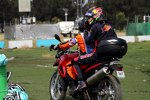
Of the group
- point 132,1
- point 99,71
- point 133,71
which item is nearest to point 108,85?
point 99,71

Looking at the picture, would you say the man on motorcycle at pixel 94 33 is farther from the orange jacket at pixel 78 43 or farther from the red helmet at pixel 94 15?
the orange jacket at pixel 78 43

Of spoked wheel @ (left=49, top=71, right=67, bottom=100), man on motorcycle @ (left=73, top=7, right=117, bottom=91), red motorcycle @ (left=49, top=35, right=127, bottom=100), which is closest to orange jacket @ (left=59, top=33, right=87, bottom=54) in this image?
man on motorcycle @ (left=73, top=7, right=117, bottom=91)

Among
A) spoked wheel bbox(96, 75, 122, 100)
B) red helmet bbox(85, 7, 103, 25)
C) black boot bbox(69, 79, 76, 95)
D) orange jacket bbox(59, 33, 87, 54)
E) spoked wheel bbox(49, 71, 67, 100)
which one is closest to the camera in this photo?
spoked wheel bbox(96, 75, 122, 100)

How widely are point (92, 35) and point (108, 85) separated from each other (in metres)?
0.97

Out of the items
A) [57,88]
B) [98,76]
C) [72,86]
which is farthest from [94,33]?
[57,88]

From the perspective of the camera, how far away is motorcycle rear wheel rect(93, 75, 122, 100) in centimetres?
728

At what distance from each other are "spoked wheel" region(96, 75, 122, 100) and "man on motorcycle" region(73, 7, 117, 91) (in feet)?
1.25

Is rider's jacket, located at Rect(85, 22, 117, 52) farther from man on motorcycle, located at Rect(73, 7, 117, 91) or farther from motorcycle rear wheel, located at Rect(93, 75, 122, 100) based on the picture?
motorcycle rear wheel, located at Rect(93, 75, 122, 100)

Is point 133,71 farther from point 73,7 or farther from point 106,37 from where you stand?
point 73,7

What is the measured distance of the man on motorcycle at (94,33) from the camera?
7816mm

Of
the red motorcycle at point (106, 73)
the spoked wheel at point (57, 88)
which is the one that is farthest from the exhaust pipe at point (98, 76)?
the spoked wheel at point (57, 88)

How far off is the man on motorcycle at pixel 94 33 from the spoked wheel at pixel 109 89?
1.25 feet

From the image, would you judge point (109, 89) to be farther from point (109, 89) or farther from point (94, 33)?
point (94, 33)

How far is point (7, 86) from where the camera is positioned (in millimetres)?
6871
